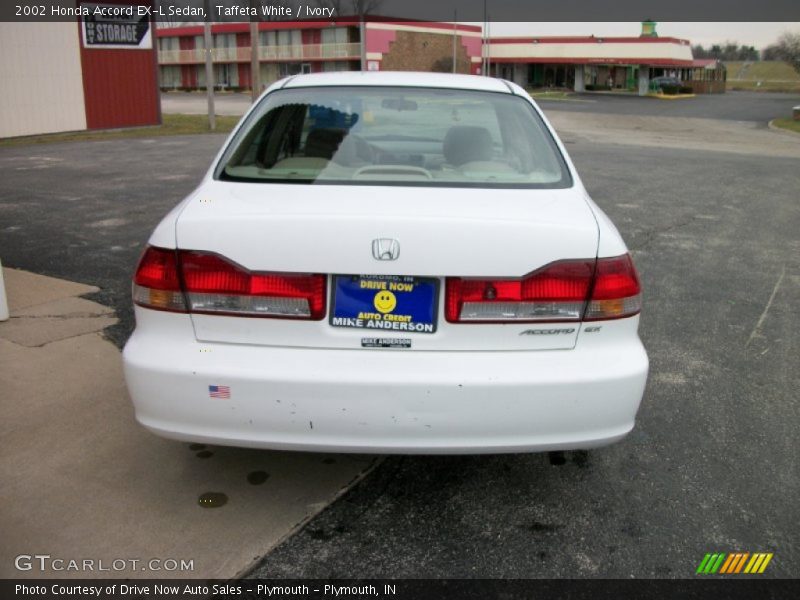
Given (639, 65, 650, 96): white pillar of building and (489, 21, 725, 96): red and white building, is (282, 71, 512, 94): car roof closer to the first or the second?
(639, 65, 650, 96): white pillar of building

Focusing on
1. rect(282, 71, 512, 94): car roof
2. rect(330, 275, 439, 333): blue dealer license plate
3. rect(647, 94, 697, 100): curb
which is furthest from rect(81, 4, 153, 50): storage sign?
rect(647, 94, 697, 100): curb

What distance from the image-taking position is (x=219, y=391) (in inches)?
104

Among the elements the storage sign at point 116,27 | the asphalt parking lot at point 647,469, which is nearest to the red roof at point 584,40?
the storage sign at point 116,27

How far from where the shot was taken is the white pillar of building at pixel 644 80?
Answer: 2603 inches

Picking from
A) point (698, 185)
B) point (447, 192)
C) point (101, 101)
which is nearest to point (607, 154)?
point (698, 185)

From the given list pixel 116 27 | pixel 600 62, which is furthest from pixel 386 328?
pixel 600 62

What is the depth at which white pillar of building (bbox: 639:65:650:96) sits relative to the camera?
6612 centimetres

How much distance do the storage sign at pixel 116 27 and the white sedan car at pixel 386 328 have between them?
21.3 metres

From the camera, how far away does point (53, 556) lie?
2.71 m

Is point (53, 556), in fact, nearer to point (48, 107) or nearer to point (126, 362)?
point (126, 362)

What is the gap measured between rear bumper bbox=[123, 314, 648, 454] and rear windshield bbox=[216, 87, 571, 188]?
853 mm

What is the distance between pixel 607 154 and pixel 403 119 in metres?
15.1

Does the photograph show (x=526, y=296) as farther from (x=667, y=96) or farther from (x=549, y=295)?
(x=667, y=96)

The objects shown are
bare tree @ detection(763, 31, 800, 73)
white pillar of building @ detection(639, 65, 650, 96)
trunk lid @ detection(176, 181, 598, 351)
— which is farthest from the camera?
white pillar of building @ detection(639, 65, 650, 96)
